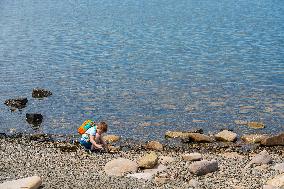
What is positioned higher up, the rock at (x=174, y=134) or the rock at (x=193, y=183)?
the rock at (x=193, y=183)

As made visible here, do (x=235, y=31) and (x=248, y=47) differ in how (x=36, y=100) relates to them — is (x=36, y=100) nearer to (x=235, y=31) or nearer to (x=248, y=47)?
(x=248, y=47)

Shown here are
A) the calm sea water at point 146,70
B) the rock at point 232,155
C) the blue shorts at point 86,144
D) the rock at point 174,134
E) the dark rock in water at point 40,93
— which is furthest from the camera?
the dark rock in water at point 40,93

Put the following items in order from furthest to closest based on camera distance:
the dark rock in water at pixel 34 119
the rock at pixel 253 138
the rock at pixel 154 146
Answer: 1. the dark rock in water at pixel 34 119
2. the rock at pixel 253 138
3. the rock at pixel 154 146

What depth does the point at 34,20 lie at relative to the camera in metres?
65.9

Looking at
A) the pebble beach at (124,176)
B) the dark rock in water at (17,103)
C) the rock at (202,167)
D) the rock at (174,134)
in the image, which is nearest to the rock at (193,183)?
the pebble beach at (124,176)

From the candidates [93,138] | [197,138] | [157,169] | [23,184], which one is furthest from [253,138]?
[23,184]

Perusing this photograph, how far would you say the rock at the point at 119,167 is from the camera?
16.9 m

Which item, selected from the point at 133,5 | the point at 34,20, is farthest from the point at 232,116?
the point at 133,5

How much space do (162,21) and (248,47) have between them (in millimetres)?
19096

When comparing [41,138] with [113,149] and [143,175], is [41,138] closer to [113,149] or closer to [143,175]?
[113,149]

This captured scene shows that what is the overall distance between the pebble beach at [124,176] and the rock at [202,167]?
16 cm

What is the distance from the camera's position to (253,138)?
930 inches

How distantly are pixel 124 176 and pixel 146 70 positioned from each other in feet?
70.6

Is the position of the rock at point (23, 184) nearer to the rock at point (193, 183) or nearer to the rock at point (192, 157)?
the rock at point (193, 183)
